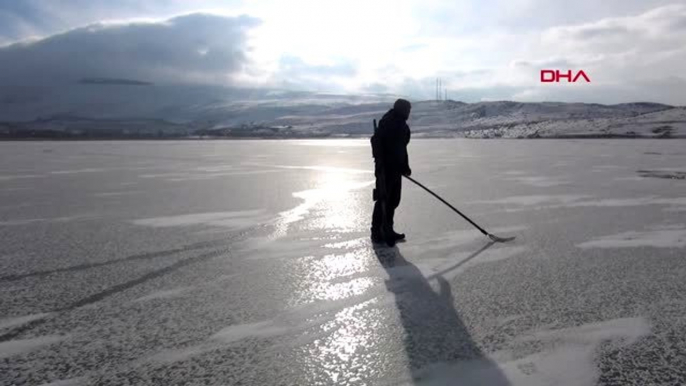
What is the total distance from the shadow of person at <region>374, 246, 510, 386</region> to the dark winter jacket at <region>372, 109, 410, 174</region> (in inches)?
61.4

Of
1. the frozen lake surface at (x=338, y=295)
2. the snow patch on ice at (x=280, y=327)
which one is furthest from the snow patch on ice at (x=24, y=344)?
the snow patch on ice at (x=280, y=327)

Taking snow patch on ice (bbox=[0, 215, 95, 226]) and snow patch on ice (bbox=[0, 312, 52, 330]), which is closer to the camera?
snow patch on ice (bbox=[0, 312, 52, 330])

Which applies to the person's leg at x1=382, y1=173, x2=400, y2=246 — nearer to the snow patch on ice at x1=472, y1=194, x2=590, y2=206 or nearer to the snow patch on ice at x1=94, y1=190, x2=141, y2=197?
the snow patch on ice at x1=472, y1=194, x2=590, y2=206

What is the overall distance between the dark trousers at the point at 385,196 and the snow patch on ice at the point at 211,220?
1.74 m

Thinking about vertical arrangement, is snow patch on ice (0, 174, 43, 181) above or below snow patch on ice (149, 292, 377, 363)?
above

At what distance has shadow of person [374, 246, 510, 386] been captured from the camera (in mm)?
2395

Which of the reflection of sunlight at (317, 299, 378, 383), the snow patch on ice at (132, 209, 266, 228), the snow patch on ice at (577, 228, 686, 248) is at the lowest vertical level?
the snow patch on ice at (577, 228, 686, 248)

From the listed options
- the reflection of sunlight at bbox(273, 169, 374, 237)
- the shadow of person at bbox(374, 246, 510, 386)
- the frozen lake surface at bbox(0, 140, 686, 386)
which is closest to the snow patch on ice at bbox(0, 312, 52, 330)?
the frozen lake surface at bbox(0, 140, 686, 386)

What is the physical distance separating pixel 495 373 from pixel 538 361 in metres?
0.28

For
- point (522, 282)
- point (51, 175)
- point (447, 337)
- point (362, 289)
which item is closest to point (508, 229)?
point (522, 282)

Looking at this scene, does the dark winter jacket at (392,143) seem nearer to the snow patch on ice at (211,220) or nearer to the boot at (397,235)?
the boot at (397,235)

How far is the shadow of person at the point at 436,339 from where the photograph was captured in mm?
2395

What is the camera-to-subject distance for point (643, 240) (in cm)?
515

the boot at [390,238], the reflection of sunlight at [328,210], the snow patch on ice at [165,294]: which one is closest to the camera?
the snow patch on ice at [165,294]
